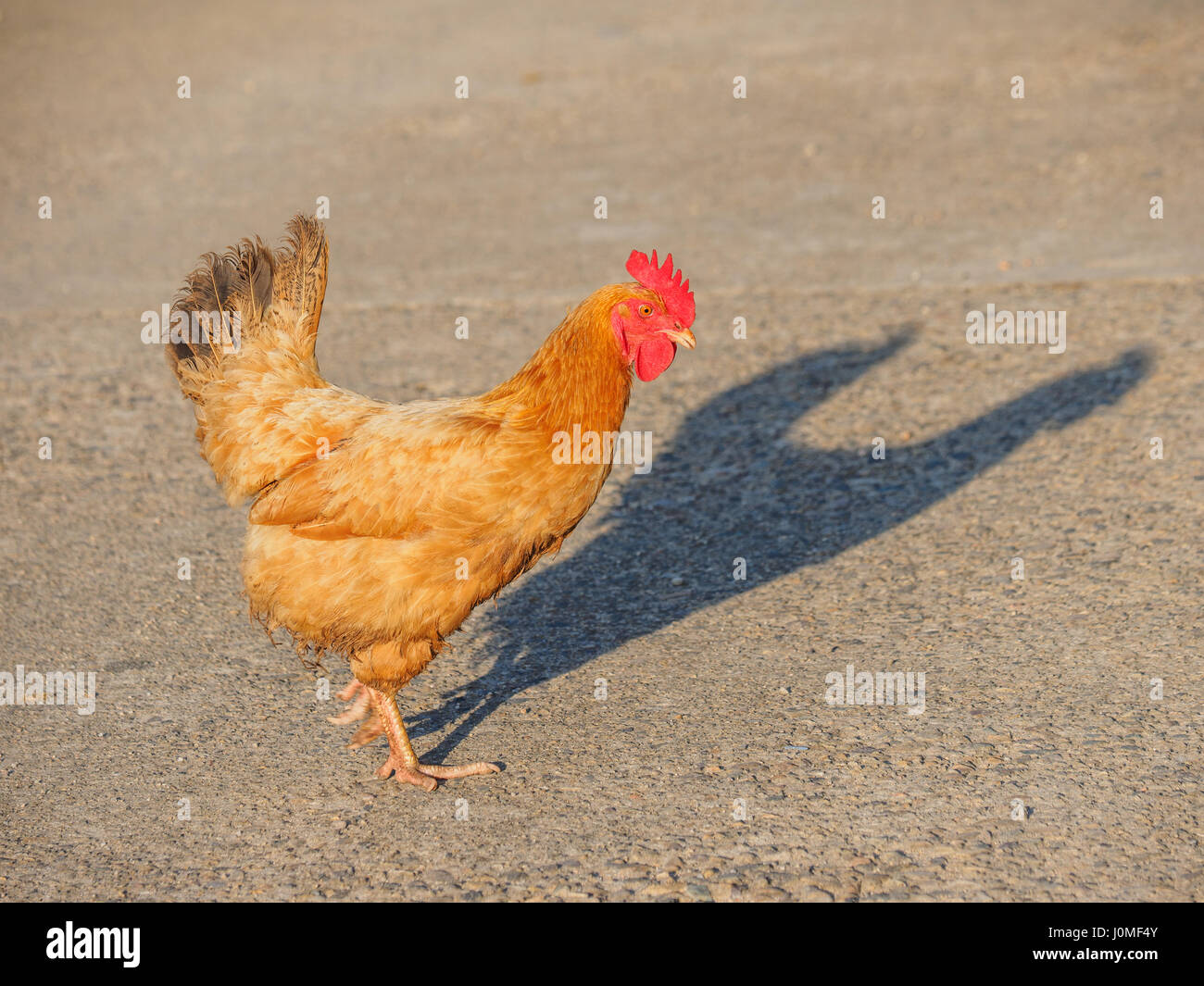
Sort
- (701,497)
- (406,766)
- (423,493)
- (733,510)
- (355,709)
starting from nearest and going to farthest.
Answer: (423,493) → (406,766) → (355,709) → (733,510) → (701,497)

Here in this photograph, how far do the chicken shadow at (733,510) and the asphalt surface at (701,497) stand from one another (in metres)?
0.03

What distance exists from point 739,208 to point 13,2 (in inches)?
611

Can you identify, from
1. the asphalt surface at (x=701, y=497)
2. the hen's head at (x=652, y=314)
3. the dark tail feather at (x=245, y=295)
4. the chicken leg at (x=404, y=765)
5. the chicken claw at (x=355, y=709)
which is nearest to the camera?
the asphalt surface at (x=701, y=497)

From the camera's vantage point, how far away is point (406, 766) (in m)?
5.09

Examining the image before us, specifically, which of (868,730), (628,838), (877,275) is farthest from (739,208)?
(628,838)

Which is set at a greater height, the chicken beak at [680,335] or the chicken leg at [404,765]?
the chicken beak at [680,335]

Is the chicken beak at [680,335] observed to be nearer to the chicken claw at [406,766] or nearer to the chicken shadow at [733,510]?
the chicken shadow at [733,510]

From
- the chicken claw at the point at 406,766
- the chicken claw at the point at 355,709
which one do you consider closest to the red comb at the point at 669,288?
the chicken claw at the point at 406,766

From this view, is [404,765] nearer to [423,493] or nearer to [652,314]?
[423,493]

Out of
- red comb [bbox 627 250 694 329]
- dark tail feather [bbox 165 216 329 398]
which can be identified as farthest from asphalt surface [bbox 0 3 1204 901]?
red comb [bbox 627 250 694 329]

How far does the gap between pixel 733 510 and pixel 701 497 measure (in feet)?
0.80

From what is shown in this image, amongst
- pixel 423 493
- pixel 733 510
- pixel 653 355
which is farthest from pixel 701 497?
pixel 423 493

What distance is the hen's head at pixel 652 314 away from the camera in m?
4.88

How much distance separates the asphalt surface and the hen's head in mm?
1667
